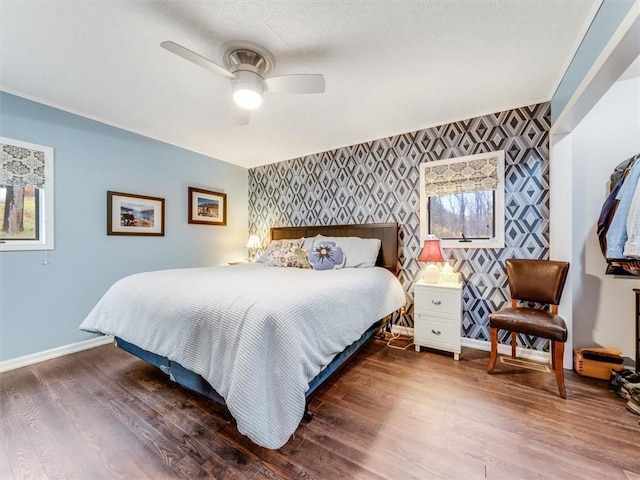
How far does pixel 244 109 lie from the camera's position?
2.11 m

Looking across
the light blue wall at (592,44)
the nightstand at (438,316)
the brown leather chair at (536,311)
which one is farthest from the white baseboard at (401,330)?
the light blue wall at (592,44)

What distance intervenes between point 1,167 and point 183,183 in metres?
1.64

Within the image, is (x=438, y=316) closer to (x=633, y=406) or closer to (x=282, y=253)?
(x=633, y=406)

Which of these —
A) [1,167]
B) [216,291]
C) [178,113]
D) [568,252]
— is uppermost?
[178,113]

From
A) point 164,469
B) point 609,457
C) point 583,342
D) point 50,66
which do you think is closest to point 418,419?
point 609,457

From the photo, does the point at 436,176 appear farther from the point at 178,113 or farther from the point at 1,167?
Result: the point at 1,167

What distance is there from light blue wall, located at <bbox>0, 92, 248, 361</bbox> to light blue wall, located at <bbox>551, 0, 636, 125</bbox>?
4091 millimetres

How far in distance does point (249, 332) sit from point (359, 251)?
2019 millimetres

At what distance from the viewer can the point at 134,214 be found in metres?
3.18

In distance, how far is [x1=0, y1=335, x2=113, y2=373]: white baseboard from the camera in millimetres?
2316

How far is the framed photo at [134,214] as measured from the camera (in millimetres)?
2990

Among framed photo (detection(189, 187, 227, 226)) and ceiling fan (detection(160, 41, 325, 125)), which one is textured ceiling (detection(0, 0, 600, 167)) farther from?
framed photo (detection(189, 187, 227, 226))

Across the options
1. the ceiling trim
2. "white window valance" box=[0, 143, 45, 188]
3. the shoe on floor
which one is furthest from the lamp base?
"white window valance" box=[0, 143, 45, 188]

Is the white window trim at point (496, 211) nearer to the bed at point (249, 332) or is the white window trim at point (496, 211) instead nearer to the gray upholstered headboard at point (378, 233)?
the gray upholstered headboard at point (378, 233)
